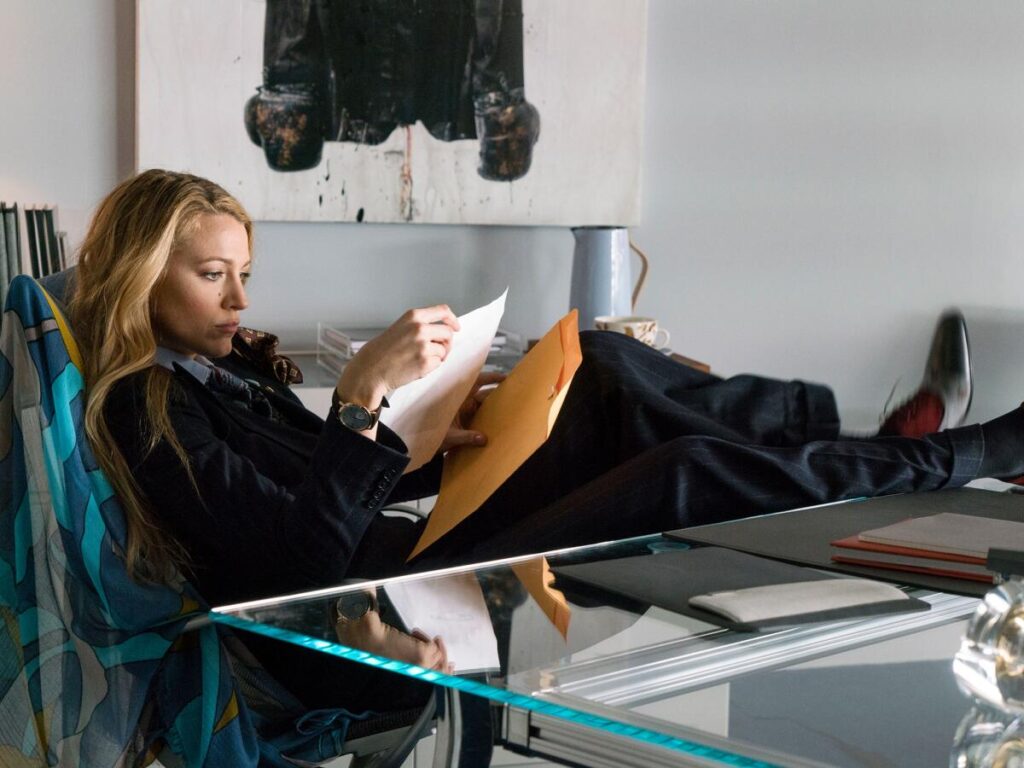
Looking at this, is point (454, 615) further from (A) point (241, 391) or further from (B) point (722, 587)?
(A) point (241, 391)

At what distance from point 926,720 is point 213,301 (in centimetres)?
109

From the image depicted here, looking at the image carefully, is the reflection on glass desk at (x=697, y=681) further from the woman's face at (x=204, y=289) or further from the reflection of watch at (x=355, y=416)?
the woman's face at (x=204, y=289)

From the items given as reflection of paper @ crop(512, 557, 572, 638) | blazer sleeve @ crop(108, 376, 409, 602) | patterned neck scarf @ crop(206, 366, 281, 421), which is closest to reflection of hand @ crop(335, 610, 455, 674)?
reflection of paper @ crop(512, 557, 572, 638)

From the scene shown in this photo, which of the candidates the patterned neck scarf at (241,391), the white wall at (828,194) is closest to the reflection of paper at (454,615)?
the patterned neck scarf at (241,391)

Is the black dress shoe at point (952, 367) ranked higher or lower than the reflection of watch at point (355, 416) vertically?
lower

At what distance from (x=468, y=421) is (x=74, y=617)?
0.64 m

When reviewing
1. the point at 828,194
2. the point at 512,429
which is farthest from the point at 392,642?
the point at 828,194

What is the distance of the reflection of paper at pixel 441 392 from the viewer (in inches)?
60.7

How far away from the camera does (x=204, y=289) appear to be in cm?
163

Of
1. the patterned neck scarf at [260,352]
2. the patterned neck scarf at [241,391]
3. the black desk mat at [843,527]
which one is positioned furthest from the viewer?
the patterned neck scarf at [260,352]

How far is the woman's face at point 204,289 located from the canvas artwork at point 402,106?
57.7 inches

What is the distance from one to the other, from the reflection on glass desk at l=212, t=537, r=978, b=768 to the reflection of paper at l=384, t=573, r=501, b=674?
1 centimetres

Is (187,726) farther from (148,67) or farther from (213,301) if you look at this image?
(148,67)

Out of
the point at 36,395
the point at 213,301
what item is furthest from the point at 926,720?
the point at 213,301
